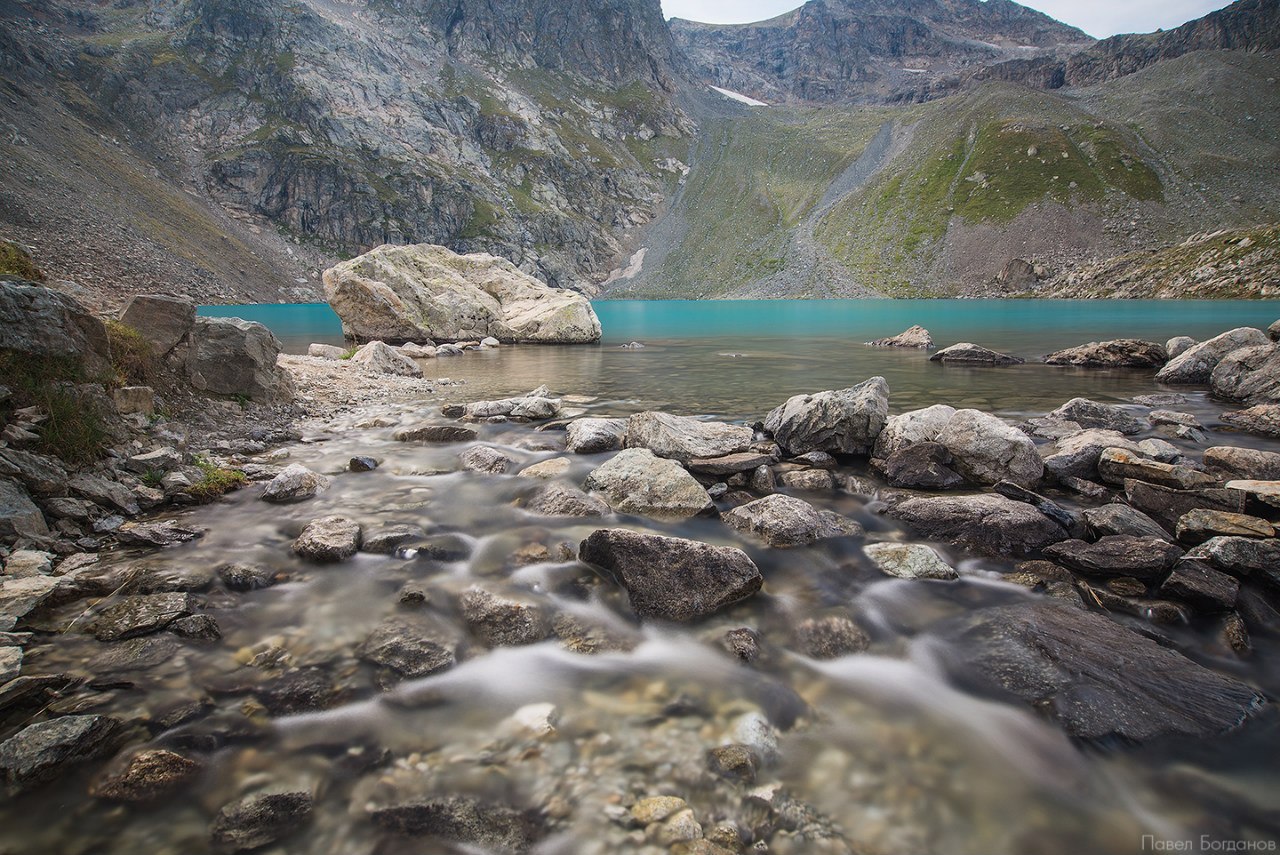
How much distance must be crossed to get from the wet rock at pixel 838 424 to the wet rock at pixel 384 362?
764 inches

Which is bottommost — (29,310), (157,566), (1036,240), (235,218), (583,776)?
(583,776)

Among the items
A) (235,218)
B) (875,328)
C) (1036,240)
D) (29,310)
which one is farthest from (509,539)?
(235,218)

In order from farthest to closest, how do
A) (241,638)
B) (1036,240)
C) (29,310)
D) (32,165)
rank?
(1036,240)
(32,165)
(29,310)
(241,638)

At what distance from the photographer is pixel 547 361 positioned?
33.5 meters

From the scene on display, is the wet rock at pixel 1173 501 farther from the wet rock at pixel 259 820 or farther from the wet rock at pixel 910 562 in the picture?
the wet rock at pixel 259 820

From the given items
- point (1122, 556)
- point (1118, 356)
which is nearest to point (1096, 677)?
point (1122, 556)

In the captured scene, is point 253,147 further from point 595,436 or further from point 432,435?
point 595,436

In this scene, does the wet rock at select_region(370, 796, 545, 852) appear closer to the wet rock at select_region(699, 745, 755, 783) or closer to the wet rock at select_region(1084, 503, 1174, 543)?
the wet rock at select_region(699, 745, 755, 783)

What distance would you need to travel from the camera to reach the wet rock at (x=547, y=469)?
10.8 meters

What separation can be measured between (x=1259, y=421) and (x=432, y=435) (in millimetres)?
20631

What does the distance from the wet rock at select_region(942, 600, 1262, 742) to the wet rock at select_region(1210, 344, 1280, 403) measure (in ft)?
61.4

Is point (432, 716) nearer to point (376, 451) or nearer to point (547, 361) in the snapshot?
point (376, 451)

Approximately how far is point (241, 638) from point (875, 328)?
59064 millimetres

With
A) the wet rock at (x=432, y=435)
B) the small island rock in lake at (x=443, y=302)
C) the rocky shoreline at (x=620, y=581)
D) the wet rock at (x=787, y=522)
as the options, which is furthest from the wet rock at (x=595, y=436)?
the small island rock in lake at (x=443, y=302)
